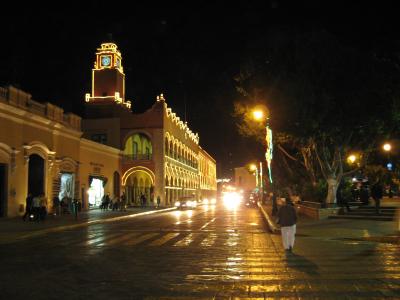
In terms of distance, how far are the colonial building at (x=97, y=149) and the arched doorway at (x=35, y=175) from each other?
7 cm

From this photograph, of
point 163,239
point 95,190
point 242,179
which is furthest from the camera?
point 242,179

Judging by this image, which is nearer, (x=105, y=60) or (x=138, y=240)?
(x=138, y=240)

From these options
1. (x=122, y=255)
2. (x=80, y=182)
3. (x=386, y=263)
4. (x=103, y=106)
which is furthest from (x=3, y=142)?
(x=103, y=106)

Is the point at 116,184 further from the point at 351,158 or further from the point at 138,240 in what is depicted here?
the point at 138,240

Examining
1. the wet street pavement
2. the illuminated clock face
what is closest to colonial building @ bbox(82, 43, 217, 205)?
the illuminated clock face

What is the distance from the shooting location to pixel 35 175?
116 feet

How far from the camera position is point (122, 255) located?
1408 centimetres

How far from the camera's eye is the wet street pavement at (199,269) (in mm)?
8898

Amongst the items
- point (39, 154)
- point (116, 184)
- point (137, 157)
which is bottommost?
point (116, 184)

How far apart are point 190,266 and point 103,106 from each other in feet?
183

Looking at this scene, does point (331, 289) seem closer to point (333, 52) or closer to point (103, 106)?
point (333, 52)

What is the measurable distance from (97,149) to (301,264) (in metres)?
37.9

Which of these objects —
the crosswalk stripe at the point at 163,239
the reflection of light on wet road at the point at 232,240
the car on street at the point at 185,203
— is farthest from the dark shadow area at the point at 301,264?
the car on street at the point at 185,203

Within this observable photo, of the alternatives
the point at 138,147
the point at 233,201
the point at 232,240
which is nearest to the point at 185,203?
the point at 138,147
